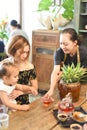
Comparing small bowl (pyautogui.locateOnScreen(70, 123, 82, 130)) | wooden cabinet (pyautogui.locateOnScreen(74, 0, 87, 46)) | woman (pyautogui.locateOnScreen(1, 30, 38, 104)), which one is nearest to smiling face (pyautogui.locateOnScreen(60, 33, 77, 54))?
woman (pyautogui.locateOnScreen(1, 30, 38, 104))

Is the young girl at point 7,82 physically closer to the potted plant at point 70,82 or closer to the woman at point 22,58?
the woman at point 22,58

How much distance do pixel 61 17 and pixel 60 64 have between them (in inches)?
73.1

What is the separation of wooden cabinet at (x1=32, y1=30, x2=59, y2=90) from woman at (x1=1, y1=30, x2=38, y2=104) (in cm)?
180

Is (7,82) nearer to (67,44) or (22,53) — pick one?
(22,53)

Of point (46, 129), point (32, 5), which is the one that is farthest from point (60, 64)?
point (32, 5)

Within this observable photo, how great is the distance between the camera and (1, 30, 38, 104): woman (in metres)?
1.92

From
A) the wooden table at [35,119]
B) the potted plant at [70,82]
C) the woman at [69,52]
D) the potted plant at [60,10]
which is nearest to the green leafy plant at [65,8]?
the potted plant at [60,10]

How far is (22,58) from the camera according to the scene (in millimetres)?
1964

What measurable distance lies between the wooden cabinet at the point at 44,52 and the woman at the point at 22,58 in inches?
70.9

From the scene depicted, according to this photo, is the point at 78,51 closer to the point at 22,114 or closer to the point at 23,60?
the point at 23,60

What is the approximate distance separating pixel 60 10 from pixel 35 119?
2889 mm

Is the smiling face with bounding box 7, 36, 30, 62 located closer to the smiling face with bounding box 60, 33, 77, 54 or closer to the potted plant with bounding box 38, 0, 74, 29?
the smiling face with bounding box 60, 33, 77, 54

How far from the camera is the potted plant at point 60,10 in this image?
3.81 meters

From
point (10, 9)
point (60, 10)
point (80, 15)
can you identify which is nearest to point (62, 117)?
point (80, 15)
